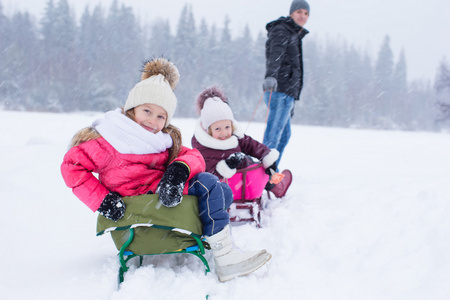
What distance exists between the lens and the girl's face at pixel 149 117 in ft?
7.45

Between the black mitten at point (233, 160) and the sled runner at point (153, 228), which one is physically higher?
the black mitten at point (233, 160)

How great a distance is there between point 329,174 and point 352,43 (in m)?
54.4

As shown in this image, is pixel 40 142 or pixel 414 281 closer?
pixel 414 281

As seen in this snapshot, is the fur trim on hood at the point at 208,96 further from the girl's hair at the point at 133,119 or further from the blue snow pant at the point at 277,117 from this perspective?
Answer: the girl's hair at the point at 133,119

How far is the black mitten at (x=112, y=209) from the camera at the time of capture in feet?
6.12

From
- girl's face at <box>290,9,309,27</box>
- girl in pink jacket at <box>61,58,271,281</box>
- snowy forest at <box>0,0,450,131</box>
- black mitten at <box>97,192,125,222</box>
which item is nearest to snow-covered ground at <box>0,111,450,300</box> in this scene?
girl in pink jacket at <box>61,58,271,281</box>

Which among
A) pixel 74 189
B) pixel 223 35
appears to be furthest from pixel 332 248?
pixel 223 35

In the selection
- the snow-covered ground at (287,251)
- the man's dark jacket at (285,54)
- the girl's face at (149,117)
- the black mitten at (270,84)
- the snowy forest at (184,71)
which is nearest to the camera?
the snow-covered ground at (287,251)

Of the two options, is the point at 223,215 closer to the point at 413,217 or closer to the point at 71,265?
the point at 71,265

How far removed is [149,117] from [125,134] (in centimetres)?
25

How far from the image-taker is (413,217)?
2.42 m

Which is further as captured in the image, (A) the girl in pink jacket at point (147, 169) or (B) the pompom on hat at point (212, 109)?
(B) the pompom on hat at point (212, 109)

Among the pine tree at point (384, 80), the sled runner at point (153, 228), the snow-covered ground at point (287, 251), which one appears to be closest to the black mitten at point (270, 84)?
the snow-covered ground at point (287, 251)

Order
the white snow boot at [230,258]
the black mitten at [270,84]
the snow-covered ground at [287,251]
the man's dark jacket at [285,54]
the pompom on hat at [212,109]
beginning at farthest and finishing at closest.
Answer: the man's dark jacket at [285,54] < the black mitten at [270,84] < the pompom on hat at [212,109] < the white snow boot at [230,258] < the snow-covered ground at [287,251]
